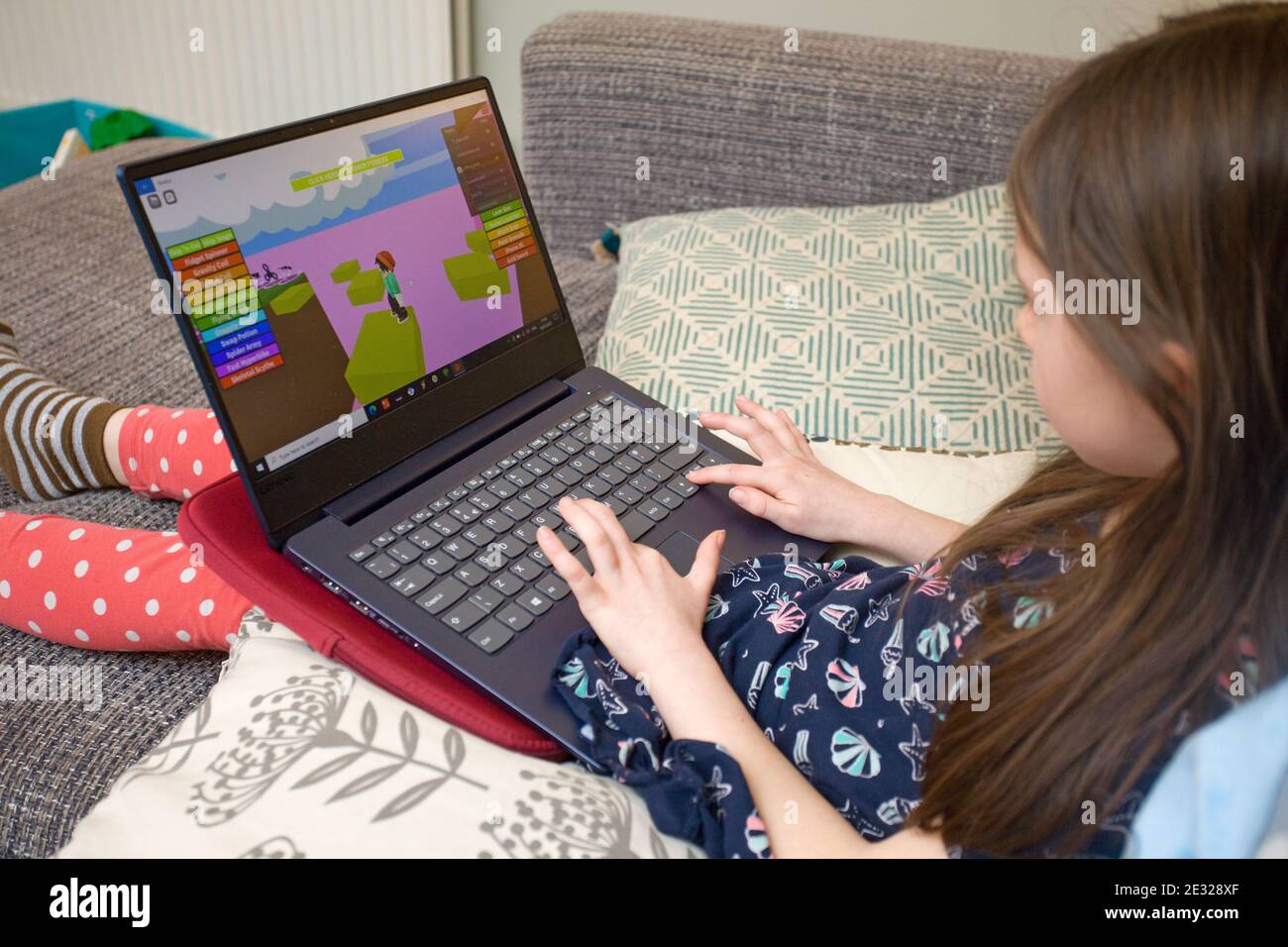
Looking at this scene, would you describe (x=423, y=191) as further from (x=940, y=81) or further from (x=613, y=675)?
(x=940, y=81)

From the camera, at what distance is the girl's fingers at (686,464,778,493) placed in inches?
31.7

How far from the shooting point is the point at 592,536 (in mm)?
672

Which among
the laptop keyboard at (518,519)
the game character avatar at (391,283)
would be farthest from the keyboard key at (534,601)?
the game character avatar at (391,283)

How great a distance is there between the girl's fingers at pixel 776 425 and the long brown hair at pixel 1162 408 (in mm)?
326

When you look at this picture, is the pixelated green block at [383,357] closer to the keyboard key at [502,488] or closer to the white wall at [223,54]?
the keyboard key at [502,488]

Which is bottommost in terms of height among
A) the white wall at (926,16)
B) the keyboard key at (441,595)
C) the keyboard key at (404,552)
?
the keyboard key at (441,595)

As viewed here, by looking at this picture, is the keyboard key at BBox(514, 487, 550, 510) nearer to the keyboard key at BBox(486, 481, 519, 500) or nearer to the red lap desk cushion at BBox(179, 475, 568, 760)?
the keyboard key at BBox(486, 481, 519, 500)

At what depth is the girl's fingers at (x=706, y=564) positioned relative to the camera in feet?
2.27

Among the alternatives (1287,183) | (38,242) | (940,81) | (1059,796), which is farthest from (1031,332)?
(38,242)

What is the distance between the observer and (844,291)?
1.14 metres

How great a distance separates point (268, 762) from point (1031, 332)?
0.49 metres

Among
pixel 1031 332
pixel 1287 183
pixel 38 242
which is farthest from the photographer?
pixel 38 242

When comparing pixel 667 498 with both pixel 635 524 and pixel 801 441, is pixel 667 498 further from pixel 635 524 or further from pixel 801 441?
pixel 801 441
